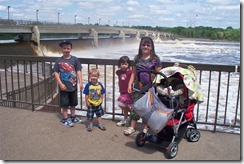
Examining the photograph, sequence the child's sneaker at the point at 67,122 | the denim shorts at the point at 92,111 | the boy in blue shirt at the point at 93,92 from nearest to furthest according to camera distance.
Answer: the boy in blue shirt at the point at 93,92 → the denim shorts at the point at 92,111 → the child's sneaker at the point at 67,122

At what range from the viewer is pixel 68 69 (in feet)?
15.0

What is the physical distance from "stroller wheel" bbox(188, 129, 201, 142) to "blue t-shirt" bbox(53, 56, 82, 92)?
215cm

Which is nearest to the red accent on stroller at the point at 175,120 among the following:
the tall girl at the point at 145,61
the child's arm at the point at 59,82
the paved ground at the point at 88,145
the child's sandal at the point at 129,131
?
the paved ground at the point at 88,145

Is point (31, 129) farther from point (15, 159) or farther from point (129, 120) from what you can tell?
point (129, 120)

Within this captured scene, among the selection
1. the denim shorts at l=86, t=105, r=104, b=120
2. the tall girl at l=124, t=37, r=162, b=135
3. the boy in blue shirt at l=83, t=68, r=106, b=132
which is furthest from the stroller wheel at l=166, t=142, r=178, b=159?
the denim shorts at l=86, t=105, r=104, b=120

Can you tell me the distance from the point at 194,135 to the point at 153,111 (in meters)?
0.98

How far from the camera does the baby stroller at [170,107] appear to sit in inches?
135

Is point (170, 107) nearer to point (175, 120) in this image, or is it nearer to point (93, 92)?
point (175, 120)

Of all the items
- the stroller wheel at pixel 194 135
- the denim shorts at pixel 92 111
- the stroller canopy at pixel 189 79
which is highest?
the stroller canopy at pixel 189 79

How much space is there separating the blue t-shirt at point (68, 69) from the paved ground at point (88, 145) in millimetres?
778

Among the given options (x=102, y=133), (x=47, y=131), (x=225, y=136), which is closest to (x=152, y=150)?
(x=102, y=133)

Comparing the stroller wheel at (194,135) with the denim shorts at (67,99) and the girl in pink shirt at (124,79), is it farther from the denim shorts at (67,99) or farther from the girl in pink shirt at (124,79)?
the denim shorts at (67,99)

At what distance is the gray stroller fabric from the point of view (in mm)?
3334

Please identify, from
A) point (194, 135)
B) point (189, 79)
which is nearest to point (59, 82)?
point (189, 79)
